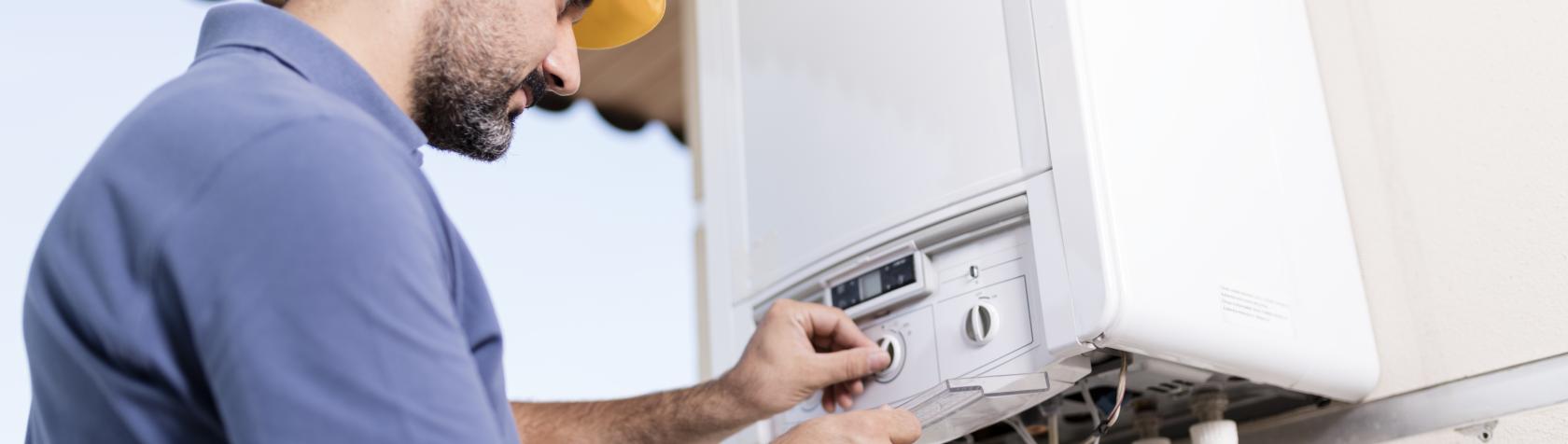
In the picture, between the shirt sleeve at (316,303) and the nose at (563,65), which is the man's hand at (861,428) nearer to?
the nose at (563,65)

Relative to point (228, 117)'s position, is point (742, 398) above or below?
below

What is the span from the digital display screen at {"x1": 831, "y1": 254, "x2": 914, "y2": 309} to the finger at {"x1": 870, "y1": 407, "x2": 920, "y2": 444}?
165 mm

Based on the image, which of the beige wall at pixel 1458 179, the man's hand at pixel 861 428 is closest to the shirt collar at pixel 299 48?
the man's hand at pixel 861 428

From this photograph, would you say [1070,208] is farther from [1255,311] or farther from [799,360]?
[799,360]

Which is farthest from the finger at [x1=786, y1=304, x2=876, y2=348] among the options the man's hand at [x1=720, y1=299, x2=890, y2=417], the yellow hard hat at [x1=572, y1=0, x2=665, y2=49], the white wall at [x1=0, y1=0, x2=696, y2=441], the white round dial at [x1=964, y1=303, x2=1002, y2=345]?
the white wall at [x1=0, y1=0, x2=696, y2=441]

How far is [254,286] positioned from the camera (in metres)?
0.54

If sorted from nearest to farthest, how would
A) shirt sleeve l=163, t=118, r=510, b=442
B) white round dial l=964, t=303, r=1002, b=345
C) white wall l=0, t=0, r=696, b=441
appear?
shirt sleeve l=163, t=118, r=510, b=442
white round dial l=964, t=303, r=1002, b=345
white wall l=0, t=0, r=696, b=441

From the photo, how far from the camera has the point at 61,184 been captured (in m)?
3.08

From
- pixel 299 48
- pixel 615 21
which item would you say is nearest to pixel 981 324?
pixel 615 21

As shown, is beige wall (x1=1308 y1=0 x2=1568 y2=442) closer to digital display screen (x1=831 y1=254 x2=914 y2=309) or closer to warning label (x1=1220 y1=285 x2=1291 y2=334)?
warning label (x1=1220 y1=285 x2=1291 y2=334)

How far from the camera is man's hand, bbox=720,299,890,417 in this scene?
1.23 meters

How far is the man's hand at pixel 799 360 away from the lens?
1.23m

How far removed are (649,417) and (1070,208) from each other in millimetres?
481

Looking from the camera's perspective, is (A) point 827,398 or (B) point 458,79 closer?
(B) point 458,79
